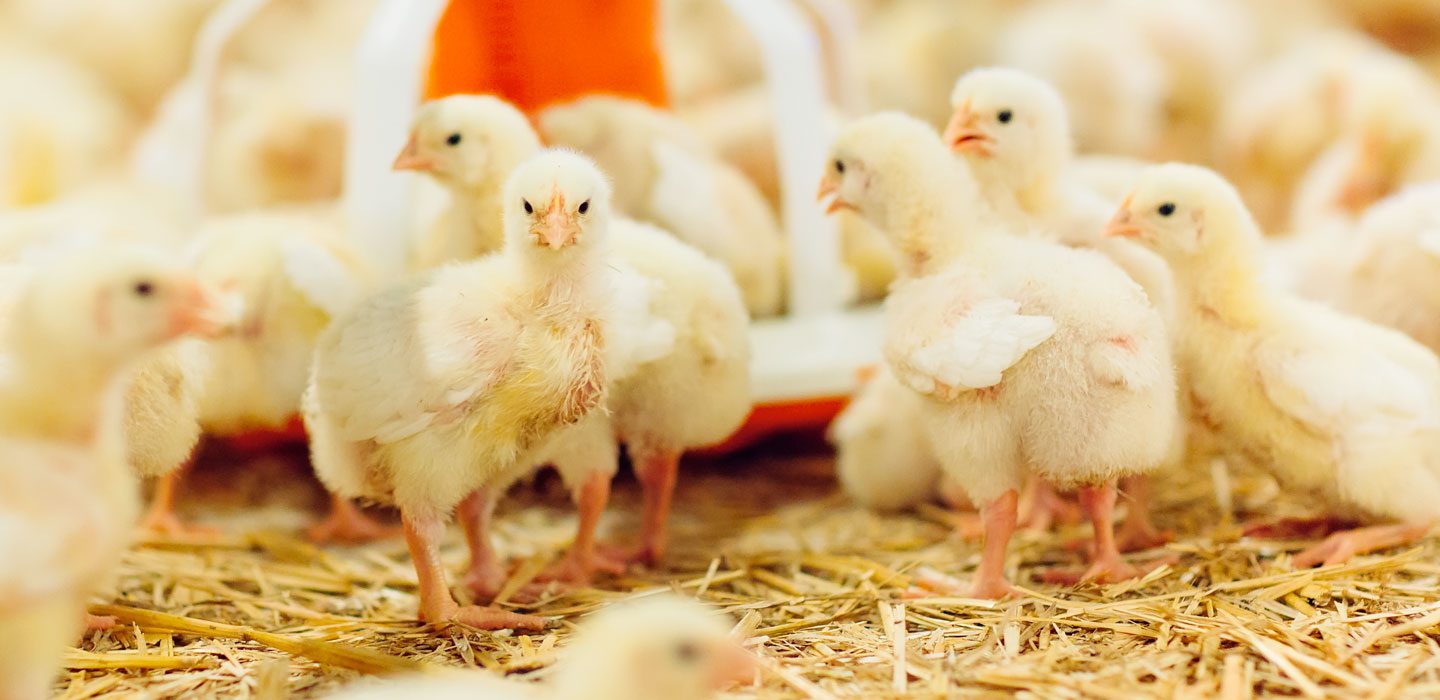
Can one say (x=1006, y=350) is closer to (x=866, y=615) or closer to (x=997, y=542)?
(x=997, y=542)

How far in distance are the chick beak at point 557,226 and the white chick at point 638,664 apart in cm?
69

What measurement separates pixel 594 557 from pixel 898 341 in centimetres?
84

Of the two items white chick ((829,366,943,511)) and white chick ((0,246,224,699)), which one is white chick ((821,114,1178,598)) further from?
white chick ((0,246,224,699))

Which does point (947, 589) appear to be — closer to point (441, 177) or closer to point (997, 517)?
point (997, 517)

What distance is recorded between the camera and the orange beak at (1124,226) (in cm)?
235

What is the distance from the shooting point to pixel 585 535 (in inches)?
99.3

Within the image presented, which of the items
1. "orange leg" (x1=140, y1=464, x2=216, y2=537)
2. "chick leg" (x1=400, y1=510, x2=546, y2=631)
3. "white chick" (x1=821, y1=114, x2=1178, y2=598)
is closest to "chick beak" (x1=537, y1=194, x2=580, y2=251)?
"chick leg" (x1=400, y1=510, x2=546, y2=631)

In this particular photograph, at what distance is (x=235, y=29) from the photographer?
10.9 ft

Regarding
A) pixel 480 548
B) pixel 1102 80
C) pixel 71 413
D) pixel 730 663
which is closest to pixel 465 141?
pixel 480 548

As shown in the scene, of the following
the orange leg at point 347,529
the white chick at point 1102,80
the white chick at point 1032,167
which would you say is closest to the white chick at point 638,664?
the white chick at point 1032,167

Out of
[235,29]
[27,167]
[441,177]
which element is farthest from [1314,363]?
[27,167]

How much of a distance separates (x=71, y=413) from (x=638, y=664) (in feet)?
2.55

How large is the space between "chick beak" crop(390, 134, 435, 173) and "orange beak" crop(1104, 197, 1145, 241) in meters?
1.34

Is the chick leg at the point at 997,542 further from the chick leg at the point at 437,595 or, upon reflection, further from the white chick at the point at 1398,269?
the white chick at the point at 1398,269
